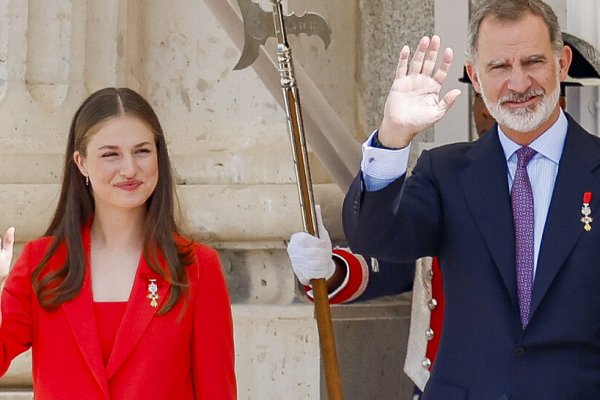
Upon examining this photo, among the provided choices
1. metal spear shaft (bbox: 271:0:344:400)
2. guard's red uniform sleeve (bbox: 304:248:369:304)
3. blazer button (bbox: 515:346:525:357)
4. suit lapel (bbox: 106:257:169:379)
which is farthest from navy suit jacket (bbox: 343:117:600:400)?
guard's red uniform sleeve (bbox: 304:248:369:304)

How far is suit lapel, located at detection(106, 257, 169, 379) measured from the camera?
222 centimetres

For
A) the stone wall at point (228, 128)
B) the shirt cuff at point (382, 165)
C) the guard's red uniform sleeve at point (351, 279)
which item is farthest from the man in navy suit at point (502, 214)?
the stone wall at point (228, 128)

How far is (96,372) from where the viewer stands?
7.23 feet

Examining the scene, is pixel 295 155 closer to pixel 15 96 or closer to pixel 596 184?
pixel 596 184

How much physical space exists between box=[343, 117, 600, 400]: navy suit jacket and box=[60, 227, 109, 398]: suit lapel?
454 millimetres

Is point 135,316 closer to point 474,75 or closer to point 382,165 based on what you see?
point 382,165

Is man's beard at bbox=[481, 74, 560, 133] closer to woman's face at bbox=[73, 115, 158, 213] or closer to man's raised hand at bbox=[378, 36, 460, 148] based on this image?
man's raised hand at bbox=[378, 36, 460, 148]

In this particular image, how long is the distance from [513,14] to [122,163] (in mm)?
708

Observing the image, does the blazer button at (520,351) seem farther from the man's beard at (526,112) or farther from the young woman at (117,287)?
the young woman at (117,287)

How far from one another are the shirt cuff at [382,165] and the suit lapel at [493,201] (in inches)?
7.2

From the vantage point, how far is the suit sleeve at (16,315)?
2250 millimetres

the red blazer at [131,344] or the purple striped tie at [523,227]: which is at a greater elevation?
the purple striped tie at [523,227]

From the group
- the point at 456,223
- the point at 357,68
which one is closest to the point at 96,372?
the point at 456,223

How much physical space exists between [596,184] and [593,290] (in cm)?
17
